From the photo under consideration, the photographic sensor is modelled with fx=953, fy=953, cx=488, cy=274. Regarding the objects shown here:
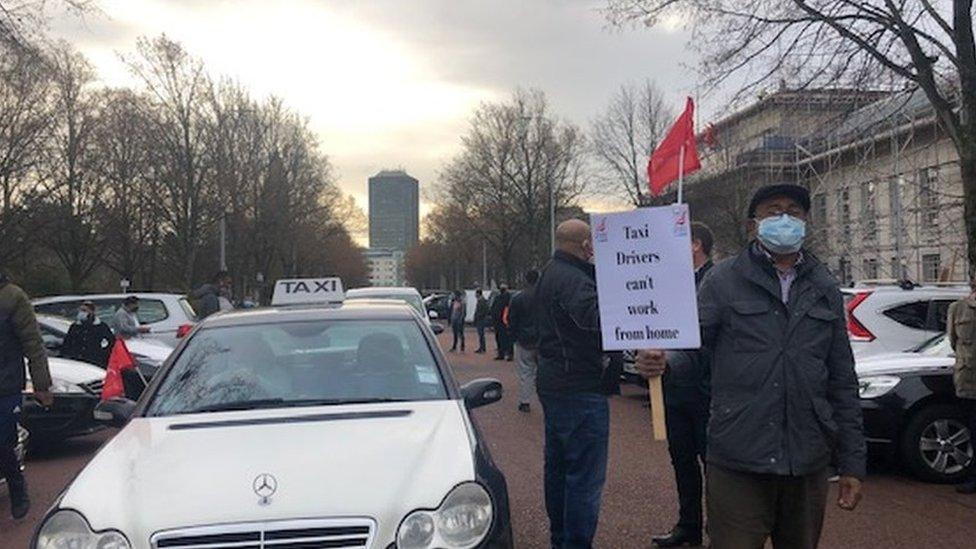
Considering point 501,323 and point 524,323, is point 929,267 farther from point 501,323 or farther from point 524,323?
point 524,323

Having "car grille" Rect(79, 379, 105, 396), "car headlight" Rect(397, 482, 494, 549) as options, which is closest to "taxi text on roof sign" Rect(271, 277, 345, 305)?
"car grille" Rect(79, 379, 105, 396)

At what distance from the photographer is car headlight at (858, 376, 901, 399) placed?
26.1 ft

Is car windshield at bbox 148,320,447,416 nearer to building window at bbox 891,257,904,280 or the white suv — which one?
the white suv

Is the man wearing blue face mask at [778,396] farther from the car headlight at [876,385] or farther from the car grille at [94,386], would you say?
the car grille at [94,386]

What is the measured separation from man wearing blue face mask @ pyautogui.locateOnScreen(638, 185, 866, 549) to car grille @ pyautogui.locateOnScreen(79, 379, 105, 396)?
7941 millimetres

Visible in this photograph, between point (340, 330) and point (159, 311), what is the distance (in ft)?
40.2

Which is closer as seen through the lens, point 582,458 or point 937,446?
point 582,458

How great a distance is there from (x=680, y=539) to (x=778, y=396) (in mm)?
2641

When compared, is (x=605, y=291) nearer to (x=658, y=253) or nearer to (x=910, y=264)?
(x=658, y=253)

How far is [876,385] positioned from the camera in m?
8.01

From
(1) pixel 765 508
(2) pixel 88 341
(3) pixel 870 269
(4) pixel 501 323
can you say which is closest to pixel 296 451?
(1) pixel 765 508

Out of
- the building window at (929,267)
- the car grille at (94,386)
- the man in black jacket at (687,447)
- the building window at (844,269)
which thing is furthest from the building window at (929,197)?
the man in black jacket at (687,447)

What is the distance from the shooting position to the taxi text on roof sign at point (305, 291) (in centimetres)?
722

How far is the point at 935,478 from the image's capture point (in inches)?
307
